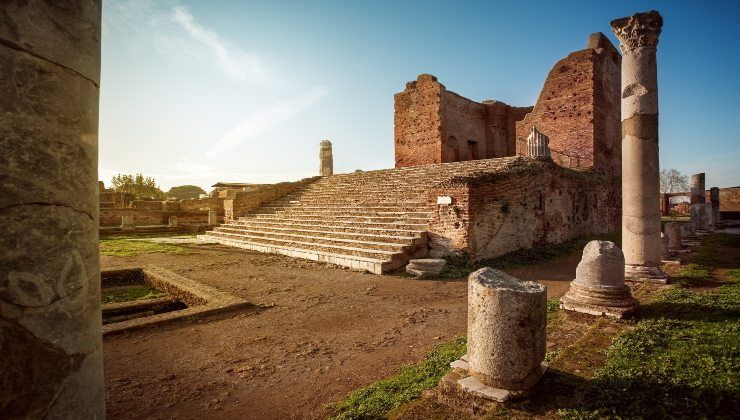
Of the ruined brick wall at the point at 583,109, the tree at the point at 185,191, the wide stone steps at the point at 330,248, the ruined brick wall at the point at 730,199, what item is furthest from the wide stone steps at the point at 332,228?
the tree at the point at 185,191

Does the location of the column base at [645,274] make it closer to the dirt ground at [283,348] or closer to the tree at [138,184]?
the dirt ground at [283,348]

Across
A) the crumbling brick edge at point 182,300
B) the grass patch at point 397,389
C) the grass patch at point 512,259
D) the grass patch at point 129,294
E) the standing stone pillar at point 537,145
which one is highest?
the standing stone pillar at point 537,145

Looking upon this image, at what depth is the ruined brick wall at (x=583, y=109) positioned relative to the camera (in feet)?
54.2

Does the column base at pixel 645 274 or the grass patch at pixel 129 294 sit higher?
the column base at pixel 645 274

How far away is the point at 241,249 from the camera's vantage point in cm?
1288

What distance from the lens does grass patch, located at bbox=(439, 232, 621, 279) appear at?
8.30 m

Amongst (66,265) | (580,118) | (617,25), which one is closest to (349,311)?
(66,265)

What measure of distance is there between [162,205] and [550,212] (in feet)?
72.9

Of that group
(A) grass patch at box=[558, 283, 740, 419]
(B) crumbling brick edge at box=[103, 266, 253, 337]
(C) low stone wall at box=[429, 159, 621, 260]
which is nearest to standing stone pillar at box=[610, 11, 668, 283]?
(A) grass patch at box=[558, 283, 740, 419]

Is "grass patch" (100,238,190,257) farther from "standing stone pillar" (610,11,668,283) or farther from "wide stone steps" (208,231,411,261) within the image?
"standing stone pillar" (610,11,668,283)

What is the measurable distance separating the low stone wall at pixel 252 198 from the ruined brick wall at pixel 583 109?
489 inches

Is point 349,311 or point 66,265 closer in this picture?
point 66,265

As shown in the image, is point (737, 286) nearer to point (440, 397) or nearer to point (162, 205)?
point (440, 397)

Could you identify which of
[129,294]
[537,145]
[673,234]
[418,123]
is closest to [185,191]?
[418,123]
